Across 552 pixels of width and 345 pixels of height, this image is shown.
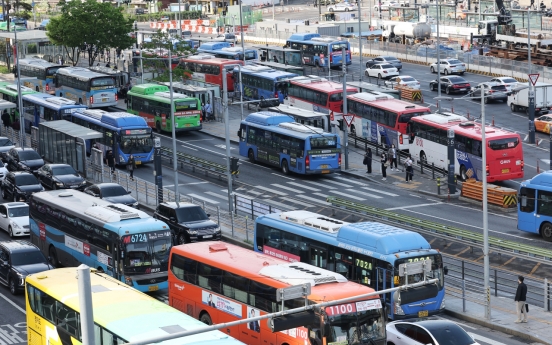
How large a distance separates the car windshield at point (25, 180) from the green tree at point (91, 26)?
4707cm

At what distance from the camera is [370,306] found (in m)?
27.2

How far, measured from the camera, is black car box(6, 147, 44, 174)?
200ft

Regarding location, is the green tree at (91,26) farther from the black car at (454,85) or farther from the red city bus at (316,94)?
the black car at (454,85)

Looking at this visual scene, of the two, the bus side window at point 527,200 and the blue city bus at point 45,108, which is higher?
the blue city bus at point 45,108

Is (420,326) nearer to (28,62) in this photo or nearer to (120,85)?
(120,85)

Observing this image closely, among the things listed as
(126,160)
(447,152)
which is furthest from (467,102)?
(126,160)

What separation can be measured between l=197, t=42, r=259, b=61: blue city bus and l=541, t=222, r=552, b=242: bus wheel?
2251 inches

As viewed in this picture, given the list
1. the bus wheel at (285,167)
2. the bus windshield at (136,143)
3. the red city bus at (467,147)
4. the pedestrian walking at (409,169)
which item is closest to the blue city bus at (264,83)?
the bus windshield at (136,143)

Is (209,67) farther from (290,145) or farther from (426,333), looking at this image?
(426,333)

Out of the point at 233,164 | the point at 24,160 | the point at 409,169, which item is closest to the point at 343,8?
the point at 409,169

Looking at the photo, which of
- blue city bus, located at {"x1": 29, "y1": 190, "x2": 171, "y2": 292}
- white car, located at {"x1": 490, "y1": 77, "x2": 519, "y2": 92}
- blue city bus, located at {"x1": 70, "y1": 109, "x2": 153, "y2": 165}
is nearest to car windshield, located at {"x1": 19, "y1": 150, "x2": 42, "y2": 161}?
blue city bus, located at {"x1": 70, "y1": 109, "x2": 153, "y2": 165}

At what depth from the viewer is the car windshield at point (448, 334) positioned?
2823 cm

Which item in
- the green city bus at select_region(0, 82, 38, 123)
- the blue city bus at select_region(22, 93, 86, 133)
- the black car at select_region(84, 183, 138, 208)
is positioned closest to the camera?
the black car at select_region(84, 183, 138, 208)

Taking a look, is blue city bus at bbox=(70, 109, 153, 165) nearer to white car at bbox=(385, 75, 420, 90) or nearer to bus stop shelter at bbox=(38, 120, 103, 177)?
bus stop shelter at bbox=(38, 120, 103, 177)
